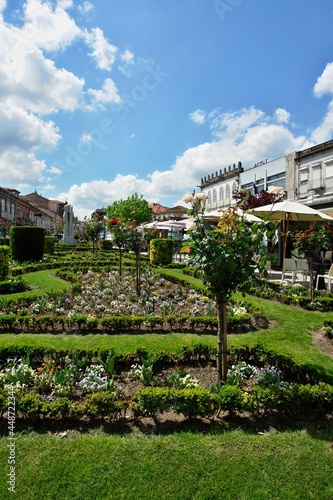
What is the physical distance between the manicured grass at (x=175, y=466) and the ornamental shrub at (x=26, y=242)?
1459 centimetres

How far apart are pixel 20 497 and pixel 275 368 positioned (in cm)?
316

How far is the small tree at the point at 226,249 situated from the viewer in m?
3.46

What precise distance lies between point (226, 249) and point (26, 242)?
1500cm

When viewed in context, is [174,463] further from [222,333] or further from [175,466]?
[222,333]

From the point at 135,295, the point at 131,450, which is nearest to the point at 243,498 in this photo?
the point at 131,450

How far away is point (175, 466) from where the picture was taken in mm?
2711

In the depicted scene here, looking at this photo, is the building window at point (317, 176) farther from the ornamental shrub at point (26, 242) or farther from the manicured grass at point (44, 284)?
the manicured grass at point (44, 284)

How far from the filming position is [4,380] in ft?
12.6

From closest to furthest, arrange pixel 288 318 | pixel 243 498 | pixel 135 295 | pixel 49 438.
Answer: pixel 243 498, pixel 49 438, pixel 288 318, pixel 135 295

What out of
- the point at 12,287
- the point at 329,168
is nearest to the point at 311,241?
the point at 12,287

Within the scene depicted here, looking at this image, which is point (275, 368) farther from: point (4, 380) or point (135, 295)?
point (135, 295)

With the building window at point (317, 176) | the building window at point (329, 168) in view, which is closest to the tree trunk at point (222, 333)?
the building window at point (317, 176)

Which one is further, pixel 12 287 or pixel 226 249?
pixel 12 287

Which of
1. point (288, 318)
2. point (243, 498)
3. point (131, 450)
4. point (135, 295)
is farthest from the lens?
point (135, 295)
